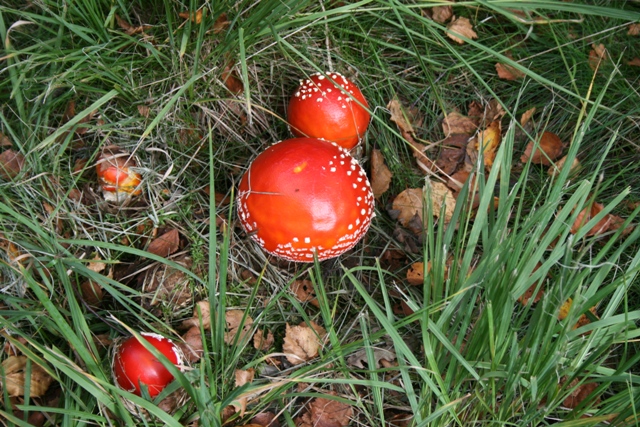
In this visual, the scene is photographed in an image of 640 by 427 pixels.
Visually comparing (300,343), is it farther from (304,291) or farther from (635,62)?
(635,62)

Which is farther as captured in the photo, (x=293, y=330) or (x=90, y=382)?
(x=293, y=330)

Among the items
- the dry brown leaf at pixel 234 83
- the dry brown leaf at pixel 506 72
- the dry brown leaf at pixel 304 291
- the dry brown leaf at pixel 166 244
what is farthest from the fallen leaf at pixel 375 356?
the dry brown leaf at pixel 506 72

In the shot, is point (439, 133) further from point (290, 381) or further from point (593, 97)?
point (290, 381)

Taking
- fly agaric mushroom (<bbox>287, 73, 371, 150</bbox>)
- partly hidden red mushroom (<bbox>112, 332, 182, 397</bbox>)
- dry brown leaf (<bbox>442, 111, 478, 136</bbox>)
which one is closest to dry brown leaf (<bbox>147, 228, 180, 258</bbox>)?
partly hidden red mushroom (<bbox>112, 332, 182, 397</bbox>)

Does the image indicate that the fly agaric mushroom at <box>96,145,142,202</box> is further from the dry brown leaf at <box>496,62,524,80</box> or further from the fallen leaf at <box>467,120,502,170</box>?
the dry brown leaf at <box>496,62,524,80</box>

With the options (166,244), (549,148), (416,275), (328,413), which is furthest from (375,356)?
(549,148)

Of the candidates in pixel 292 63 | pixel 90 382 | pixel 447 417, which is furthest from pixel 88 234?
pixel 447 417
